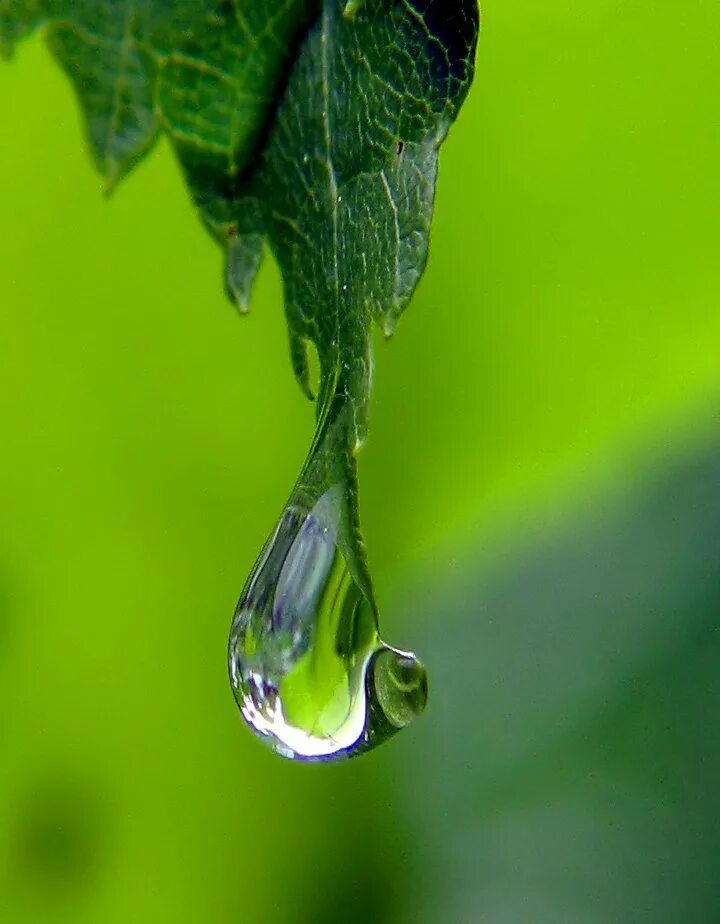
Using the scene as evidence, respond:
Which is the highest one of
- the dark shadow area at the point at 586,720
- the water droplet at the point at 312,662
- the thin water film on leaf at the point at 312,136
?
the thin water film on leaf at the point at 312,136

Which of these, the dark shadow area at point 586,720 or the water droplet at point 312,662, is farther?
the dark shadow area at point 586,720

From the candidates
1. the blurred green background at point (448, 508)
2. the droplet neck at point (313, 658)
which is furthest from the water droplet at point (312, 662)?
the blurred green background at point (448, 508)

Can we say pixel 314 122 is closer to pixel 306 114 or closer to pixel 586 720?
pixel 306 114

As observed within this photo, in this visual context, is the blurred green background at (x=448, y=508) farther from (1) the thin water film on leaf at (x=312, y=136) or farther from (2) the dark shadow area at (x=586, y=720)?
(1) the thin water film on leaf at (x=312, y=136)

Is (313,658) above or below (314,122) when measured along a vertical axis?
below

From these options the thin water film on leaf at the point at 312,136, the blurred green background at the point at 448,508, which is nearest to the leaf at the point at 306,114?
the thin water film on leaf at the point at 312,136

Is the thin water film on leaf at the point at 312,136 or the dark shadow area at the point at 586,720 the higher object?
the thin water film on leaf at the point at 312,136

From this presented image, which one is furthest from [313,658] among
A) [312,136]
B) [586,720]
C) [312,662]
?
[586,720]
